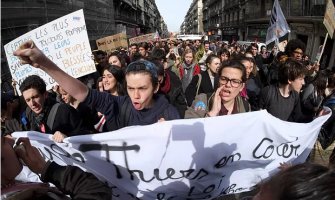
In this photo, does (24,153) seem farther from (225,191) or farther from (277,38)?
(277,38)

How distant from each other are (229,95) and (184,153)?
77 cm

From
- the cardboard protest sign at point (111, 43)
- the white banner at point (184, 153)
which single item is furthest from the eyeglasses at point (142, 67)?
the cardboard protest sign at point (111, 43)

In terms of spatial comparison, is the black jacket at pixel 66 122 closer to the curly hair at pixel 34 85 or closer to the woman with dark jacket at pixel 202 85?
the curly hair at pixel 34 85

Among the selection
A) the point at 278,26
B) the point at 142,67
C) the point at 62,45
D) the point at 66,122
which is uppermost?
the point at 278,26

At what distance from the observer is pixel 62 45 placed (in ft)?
15.6

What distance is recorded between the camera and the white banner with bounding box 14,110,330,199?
2451 mm

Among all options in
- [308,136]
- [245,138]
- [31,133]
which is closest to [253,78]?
[308,136]

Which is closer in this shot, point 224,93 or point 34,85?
point 224,93

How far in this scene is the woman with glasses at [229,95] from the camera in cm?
303

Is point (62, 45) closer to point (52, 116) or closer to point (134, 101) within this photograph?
point (52, 116)

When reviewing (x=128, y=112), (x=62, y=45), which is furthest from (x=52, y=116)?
(x=62, y=45)

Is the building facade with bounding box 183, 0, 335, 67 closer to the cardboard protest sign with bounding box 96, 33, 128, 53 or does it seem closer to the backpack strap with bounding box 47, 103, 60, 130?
the cardboard protest sign with bounding box 96, 33, 128, 53

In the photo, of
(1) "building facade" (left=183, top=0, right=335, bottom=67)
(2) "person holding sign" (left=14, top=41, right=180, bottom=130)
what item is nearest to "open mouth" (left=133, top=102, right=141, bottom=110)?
(2) "person holding sign" (left=14, top=41, right=180, bottom=130)

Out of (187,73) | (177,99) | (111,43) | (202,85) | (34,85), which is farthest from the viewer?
(111,43)
